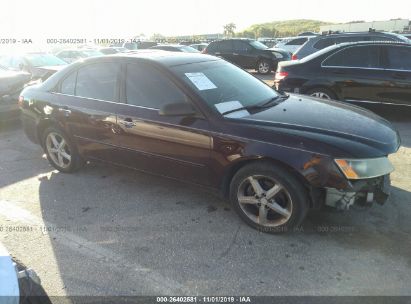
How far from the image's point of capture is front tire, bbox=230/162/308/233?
3.05 meters

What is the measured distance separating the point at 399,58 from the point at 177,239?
5.53 m

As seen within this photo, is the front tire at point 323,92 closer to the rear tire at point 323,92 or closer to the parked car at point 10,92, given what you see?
the rear tire at point 323,92

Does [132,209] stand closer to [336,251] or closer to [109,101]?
[109,101]

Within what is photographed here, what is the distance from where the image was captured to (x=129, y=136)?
3.87m

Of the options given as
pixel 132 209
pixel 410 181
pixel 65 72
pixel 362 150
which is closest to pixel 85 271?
pixel 132 209

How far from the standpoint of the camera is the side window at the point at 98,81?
13.3 ft

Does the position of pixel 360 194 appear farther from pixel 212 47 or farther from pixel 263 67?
pixel 212 47

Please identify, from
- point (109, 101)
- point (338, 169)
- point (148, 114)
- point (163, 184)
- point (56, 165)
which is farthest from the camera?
point (56, 165)

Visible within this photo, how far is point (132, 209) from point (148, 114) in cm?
102

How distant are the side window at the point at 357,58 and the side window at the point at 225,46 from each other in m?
9.53

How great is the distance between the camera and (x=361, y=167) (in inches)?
113

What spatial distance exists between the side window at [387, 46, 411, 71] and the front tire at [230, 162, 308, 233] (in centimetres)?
467

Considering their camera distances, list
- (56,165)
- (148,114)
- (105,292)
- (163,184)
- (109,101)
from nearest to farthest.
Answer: (105,292) → (148,114) → (109,101) → (163,184) → (56,165)

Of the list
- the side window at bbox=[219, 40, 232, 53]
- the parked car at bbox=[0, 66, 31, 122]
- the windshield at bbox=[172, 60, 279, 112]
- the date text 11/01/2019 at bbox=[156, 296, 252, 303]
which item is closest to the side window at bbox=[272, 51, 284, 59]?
the side window at bbox=[219, 40, 232, 53]
